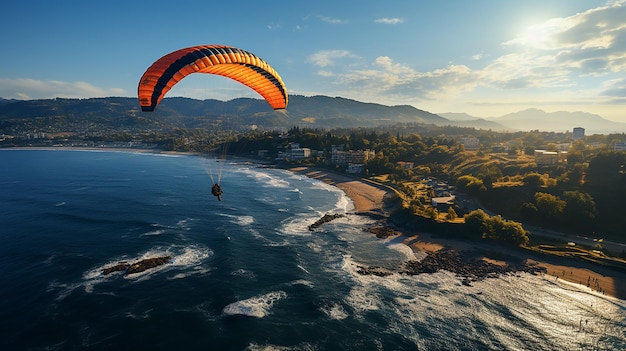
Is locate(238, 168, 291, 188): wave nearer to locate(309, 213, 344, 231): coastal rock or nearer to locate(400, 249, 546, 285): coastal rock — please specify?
locate(309, 213, 344, 231): coastal rock

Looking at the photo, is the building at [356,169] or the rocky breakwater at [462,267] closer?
the rocky breakwater at [462,267]

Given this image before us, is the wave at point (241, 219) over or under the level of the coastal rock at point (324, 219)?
under

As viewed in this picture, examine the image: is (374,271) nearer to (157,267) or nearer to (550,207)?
(157,267)

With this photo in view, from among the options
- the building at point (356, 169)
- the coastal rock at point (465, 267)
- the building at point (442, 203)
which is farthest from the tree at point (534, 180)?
the building at point (356, 169)

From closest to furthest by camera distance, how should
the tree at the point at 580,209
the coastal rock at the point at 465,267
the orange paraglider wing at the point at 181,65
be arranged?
the orange paraglider wing at the point at 181,65, the coastal rock at the point at 465,267, the tree at the point at 580,209

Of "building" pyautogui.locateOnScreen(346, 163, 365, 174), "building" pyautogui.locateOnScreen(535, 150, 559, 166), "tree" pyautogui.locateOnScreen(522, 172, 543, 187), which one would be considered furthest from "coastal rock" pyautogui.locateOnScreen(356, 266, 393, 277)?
"building" pyautogui.locateOnScreen(535, 150, 559, 166)

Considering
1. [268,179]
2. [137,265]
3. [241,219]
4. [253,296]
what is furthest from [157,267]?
[268,179]

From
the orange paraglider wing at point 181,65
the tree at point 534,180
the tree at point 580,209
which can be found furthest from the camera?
the tree at point 534,180

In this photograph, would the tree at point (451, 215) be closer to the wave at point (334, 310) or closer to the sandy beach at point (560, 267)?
the sandy beach at point (560, 267)
